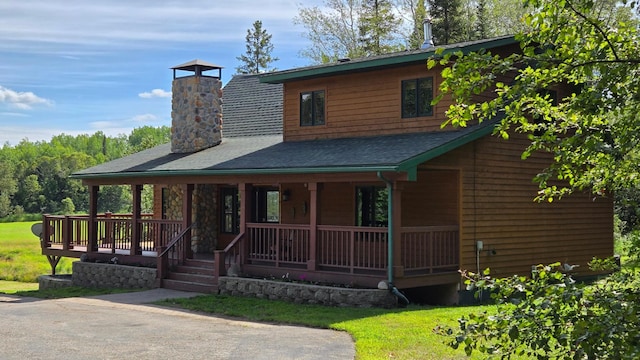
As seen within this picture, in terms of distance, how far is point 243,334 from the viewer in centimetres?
1069

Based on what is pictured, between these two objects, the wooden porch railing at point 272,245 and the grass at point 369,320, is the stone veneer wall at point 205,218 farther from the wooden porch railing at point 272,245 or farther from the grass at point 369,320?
the grass at point 369,320

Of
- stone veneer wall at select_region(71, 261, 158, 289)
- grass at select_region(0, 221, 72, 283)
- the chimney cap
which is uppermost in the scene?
the chimney cap

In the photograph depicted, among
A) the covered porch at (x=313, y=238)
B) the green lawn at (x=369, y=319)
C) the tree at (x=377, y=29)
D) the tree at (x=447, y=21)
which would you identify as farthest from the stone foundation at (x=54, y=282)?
the tree at (x=447, y=21)

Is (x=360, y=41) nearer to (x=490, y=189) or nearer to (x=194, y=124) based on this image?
(x=194, y=124)

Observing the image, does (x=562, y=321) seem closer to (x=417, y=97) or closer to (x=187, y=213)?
(x=417, y=97)

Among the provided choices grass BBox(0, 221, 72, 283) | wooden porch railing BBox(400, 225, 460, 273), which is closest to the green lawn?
wooden porch railing BBox(400, 225, 460, 273)

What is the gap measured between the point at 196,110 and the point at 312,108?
423cm

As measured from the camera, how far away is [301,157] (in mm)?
15664

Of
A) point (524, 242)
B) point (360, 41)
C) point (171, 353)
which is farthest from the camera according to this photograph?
point (360, 41)

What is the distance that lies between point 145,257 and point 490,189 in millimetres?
8901

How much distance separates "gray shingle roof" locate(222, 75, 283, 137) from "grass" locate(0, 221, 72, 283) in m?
9.22

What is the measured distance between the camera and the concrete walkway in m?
9.27

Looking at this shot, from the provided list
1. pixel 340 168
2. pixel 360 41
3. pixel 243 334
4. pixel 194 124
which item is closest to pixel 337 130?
pixel 340 168

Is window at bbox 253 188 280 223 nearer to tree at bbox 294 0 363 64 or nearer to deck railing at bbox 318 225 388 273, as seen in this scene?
deck railing at bbox 318 225 388 273
